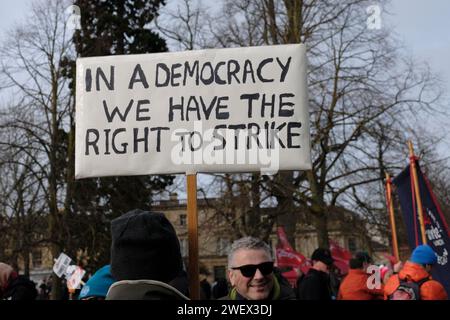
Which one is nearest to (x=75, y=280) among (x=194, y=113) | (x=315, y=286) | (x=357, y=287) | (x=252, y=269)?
(x=315, y=286)

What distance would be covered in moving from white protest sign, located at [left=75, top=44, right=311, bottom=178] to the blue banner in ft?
12.9

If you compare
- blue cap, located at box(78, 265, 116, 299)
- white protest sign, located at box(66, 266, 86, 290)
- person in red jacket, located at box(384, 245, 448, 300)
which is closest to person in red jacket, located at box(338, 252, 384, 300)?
person in red jacket, located at box(384, 245, 448, 300)

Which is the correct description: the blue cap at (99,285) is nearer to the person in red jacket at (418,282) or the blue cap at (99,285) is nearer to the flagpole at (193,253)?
→ the flagpole at (193,253)

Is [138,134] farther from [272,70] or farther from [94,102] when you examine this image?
[272,70]

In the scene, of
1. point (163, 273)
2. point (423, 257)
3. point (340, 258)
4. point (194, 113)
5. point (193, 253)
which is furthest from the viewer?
point (340, 258)

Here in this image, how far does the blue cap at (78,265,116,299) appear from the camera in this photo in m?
3.24

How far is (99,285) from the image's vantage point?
3.25m

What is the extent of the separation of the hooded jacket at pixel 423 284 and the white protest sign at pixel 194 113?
144 centimetres

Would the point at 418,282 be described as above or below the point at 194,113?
below

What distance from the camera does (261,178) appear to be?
19781 millimetres

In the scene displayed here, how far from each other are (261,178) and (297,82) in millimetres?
15799

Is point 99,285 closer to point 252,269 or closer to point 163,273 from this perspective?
point 252,269

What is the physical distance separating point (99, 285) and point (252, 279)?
74cm
